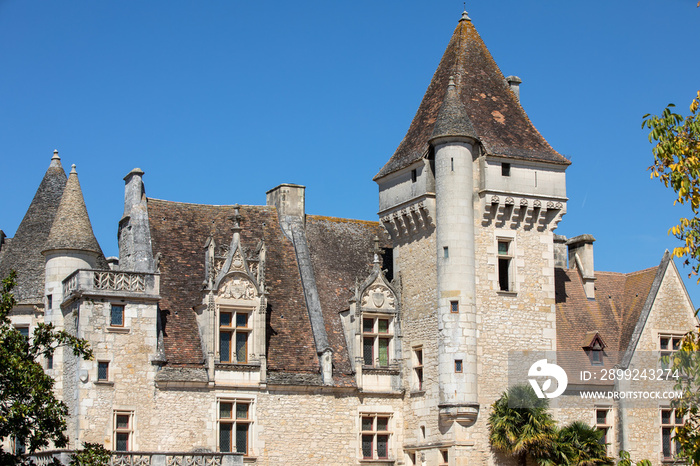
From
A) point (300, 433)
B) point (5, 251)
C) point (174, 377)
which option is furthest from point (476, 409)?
point (5, 251)

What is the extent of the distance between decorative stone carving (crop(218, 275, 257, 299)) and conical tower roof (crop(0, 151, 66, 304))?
18.2 feet

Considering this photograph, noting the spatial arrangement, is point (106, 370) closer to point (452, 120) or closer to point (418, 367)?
point (418, 367)

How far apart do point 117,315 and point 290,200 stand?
815cm

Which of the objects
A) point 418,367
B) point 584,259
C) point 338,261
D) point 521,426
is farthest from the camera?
point 584,259

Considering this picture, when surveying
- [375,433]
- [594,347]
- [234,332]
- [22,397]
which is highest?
[234,332]

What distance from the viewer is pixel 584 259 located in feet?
120

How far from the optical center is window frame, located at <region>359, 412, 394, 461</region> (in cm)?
3200

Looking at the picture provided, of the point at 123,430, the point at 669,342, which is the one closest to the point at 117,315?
the point at 123,430

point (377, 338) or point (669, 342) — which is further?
point (669, 342)

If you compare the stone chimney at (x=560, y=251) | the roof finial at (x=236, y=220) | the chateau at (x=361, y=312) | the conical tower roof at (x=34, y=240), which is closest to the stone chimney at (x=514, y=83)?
the chateau at (x=361, y=312)

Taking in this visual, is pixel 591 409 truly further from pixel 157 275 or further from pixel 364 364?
pixel 157 275

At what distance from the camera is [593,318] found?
3547cm

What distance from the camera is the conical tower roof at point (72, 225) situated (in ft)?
103

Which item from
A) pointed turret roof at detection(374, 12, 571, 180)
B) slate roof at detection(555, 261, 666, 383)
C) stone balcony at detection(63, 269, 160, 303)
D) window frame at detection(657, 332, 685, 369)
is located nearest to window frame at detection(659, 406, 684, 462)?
window frame at detection(657, 332, 685, 369)
